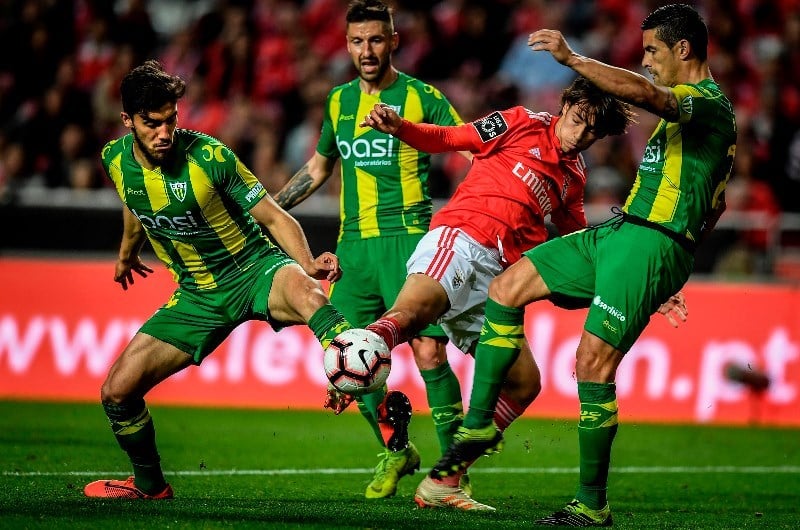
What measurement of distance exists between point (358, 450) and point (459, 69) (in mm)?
6245

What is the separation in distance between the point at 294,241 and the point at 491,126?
1.25m

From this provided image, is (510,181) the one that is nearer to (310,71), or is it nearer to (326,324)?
(326,324)

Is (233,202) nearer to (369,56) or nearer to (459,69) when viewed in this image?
(369,56)

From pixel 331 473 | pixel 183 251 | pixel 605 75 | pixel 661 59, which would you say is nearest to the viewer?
pixel 605 75

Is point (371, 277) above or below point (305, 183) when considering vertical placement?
below

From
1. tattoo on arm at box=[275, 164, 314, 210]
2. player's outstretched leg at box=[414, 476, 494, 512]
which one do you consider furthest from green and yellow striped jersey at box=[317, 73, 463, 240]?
player's outstretched leg at box=[414, 476, 494, 512]

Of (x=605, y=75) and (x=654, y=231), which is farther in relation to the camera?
(x=654, y=231)

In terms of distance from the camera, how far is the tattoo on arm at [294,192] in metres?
8.41

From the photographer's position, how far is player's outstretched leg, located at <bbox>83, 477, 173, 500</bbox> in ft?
23.2

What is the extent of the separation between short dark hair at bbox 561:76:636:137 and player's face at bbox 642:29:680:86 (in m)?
0.48

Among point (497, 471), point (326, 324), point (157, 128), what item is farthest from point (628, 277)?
point (497, 471)

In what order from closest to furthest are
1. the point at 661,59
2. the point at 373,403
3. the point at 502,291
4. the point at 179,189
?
the point at 661,59, the point at 502,291, the point at 179,189, the point at 373,403

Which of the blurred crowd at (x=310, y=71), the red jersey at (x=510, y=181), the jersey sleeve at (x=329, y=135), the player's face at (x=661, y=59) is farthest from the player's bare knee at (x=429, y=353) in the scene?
the blurred crowd at (x=310, y=71)

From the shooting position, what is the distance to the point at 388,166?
8.27 metres
